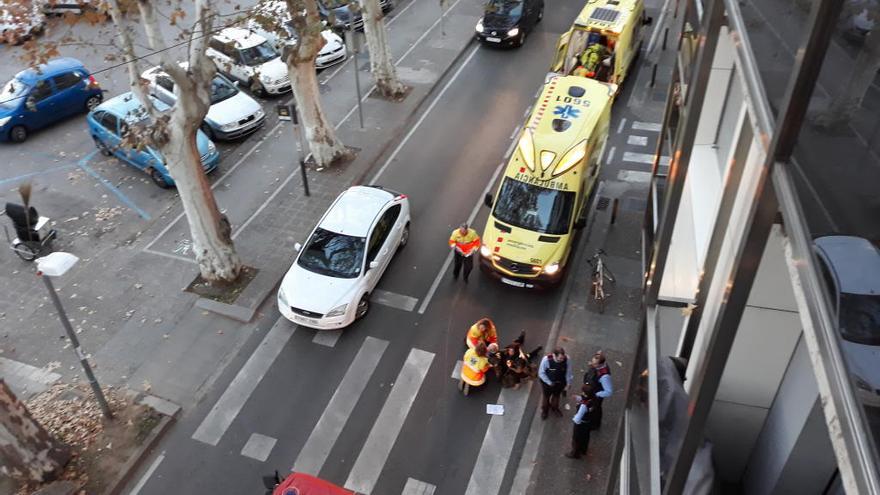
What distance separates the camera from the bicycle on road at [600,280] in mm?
13305

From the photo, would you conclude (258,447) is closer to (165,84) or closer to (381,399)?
(381,399)

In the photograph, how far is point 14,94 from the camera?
19.7 metres

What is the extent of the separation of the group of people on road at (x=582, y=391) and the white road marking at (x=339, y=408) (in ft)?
11.2

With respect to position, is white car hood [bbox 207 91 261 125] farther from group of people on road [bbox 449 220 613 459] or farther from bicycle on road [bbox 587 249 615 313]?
bicycle on road [bbox 587 249 615 313]

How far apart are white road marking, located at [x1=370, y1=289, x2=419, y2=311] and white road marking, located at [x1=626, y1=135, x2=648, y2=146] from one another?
8319mm

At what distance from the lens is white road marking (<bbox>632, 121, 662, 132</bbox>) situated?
18.6m

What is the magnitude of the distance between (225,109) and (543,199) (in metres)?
10.7

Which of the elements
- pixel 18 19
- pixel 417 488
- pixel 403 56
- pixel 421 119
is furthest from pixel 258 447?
pixel 403 56

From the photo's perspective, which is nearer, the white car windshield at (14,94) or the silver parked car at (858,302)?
the silver parked car at (858,302)

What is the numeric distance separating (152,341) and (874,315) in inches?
521

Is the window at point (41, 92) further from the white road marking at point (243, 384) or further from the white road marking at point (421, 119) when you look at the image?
the white road marking at point (243, 384)

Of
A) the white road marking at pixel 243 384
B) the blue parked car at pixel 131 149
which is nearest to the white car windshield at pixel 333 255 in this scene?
the white road marking at pixel 243 384

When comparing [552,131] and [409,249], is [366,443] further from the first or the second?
[552,131]

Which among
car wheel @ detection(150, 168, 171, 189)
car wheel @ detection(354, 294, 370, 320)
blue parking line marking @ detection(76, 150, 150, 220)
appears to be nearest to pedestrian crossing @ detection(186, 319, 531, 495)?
car wheel @ detection(354, 294, 370, 320)
